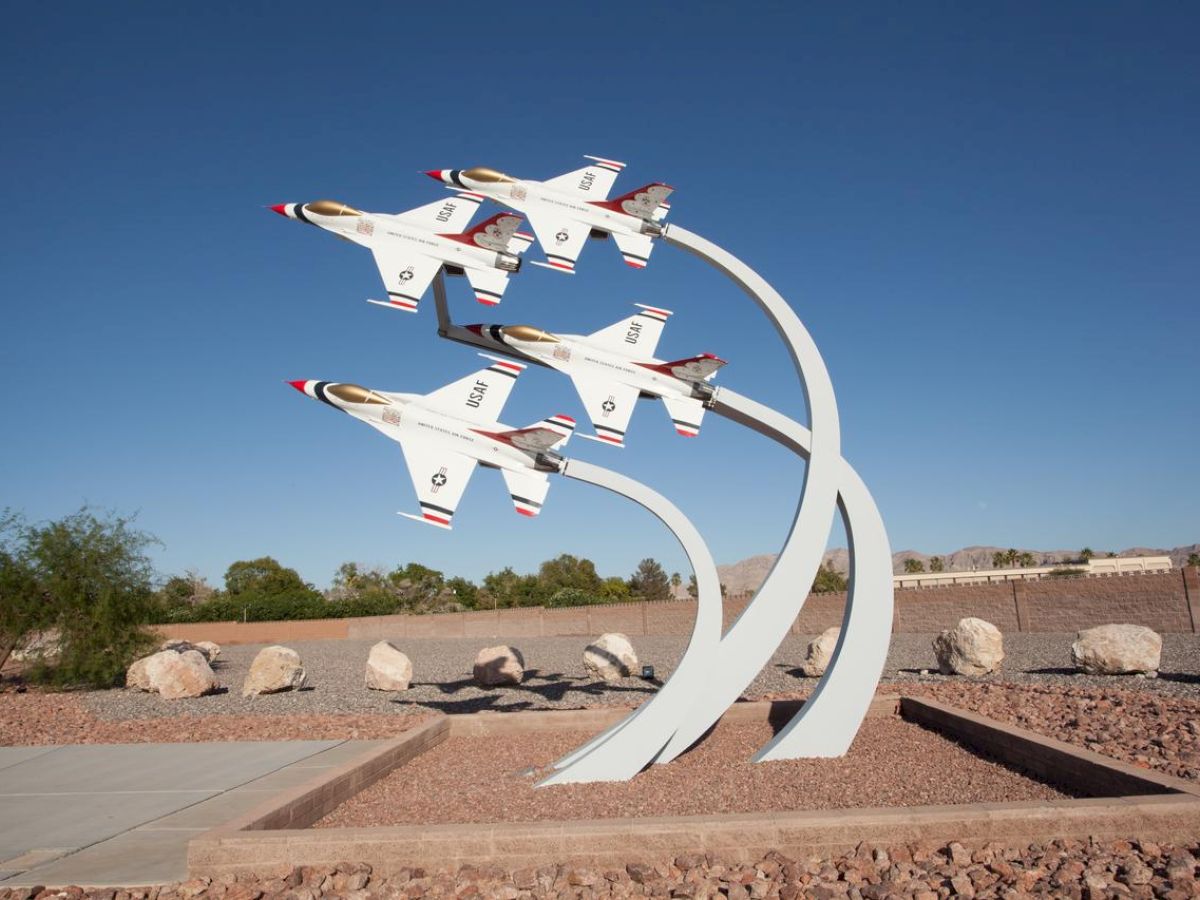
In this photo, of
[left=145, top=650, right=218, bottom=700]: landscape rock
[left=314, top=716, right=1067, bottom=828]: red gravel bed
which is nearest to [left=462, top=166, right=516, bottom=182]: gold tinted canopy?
[left=314, top=716, right=1067, bottom=828]: red gravel bed

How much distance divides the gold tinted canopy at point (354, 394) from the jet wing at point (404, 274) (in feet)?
4.14

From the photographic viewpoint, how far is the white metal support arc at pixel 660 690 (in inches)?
378

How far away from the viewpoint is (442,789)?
9.70 meters

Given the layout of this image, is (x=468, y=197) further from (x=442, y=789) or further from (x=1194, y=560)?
(x=1194, y=560)

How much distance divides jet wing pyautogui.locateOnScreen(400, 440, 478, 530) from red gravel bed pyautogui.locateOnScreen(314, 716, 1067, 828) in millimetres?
3319

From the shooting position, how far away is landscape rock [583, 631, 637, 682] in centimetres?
2231

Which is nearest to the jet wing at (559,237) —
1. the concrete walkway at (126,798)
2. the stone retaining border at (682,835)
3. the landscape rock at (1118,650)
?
the stone retaining border at (682,835)

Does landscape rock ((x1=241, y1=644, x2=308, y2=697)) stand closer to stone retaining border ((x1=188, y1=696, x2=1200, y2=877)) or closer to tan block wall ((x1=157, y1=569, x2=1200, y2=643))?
stone retaining border ((x1=188, y1=696, x2=1200, y2=877))

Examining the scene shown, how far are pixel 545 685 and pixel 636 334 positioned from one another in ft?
45.5

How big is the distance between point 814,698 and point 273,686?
52.5ft

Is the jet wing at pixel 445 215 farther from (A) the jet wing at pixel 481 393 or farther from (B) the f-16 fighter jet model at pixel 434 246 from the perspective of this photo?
(A) the jet wing at pixel 481 393

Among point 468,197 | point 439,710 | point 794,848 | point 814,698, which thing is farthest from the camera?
point 439,710

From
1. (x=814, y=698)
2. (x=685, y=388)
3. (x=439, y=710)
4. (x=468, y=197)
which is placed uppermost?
(x=468, y=197)

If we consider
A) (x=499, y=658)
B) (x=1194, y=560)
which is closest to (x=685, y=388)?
(x=499, y=658)
